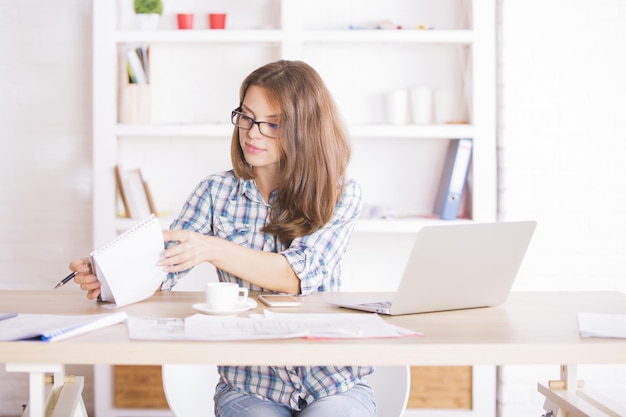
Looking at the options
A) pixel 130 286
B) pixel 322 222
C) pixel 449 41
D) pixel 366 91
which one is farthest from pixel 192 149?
pixel 130 286

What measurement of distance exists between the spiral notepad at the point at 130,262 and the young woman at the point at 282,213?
11 centimetres

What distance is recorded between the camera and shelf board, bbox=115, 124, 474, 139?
2951 mm

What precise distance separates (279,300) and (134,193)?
1581mm

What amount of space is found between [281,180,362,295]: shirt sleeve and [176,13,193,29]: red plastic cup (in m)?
1.38

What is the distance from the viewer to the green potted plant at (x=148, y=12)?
2.98 m

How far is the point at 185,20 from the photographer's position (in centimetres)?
301

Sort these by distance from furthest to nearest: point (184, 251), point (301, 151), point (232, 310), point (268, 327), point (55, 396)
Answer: point (301, 151), point (55, 396), point (184, 251), point (232, 310), point (268, 327)

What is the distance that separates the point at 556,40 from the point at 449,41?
43 centimetres

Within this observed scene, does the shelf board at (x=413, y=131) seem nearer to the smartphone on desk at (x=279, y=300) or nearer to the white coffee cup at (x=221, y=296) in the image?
the smartphone on desk at (x=279, y=300)

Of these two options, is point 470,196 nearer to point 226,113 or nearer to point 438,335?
point 226,113

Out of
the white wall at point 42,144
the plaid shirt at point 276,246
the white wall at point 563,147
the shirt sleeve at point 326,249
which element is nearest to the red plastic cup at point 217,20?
the white wall at point 42,144

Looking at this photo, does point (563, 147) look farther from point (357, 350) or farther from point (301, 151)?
point (357, 350)

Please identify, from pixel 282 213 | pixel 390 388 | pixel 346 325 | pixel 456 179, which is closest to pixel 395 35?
pixel 456 179

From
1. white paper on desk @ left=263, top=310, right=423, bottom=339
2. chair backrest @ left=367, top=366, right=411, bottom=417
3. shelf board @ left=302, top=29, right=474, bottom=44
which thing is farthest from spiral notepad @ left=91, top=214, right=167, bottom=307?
shelf board @ left=302, top=29, right=474, bottom=44
